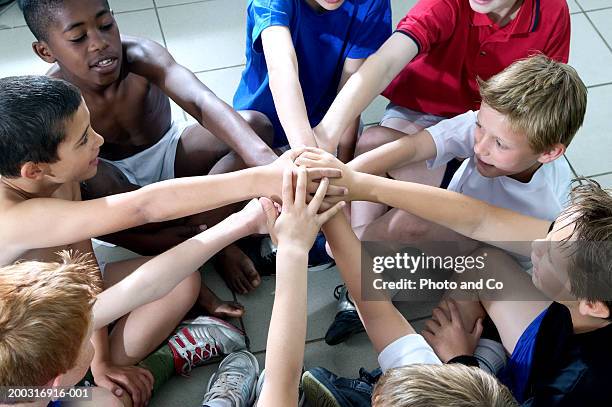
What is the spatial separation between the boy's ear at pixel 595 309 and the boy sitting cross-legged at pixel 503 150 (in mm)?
365

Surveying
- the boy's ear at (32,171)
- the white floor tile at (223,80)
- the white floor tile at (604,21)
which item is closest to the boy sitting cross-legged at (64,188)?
the boy's ear at (32,171)

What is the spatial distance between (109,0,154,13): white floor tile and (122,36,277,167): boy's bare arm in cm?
84

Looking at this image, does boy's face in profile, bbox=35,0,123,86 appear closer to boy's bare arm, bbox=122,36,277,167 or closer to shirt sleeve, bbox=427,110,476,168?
boy's bare arm, bbox=122,36,277,167

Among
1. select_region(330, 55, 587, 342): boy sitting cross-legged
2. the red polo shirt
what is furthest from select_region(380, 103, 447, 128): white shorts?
select_region(330, 55, 587, 342): boy sitting cross-legged

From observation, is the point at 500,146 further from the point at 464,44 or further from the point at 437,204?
the point at 464,44

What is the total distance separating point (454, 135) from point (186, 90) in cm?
63

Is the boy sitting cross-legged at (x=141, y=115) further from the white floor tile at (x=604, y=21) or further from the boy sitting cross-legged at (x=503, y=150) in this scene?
the white floor tile at (x=604, y=21)

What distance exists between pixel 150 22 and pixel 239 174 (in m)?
1.23

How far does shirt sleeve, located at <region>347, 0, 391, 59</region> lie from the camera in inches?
63.4

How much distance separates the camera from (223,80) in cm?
217

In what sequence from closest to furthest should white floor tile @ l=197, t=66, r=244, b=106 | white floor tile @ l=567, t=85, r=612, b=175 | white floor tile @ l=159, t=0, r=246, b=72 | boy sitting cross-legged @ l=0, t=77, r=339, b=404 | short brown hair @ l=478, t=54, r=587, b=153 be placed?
boy sitting cross-legged @ l=0, t=77, r=339, b=404
short brown hair @ l=478, t=54, r=587, b=153
white floor tile @ l=567, t=85, r=612, b=175
white floor tile @ l=197, t=66, r=244, b=106
white floor tile @ l=159, t=0, r=246, b=72

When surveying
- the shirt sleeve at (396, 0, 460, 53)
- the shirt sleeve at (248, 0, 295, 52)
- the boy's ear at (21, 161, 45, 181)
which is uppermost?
the shirt sleeve at (248, 0, 295, 52)

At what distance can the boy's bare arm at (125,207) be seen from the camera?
4.05ft

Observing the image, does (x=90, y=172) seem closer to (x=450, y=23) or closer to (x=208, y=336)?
(x=208, y=336)
